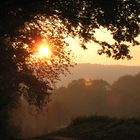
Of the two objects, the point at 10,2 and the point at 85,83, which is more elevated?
the point at 85,83

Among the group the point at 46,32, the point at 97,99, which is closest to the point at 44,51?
the point at 46,32

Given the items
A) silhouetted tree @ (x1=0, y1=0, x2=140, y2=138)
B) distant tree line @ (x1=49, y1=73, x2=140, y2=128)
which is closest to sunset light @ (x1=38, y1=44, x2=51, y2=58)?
silhouetted tree @ (x1=0, y1=0, x2=140, y2=138)

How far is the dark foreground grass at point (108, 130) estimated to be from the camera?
25.2m

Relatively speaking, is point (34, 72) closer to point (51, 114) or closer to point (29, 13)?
point (29, 13)

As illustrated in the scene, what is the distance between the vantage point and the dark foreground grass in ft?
82.6

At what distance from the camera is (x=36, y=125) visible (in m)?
110

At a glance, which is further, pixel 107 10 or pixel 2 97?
pixel 2 97

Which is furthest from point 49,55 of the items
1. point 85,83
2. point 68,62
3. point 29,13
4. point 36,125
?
point 85,83

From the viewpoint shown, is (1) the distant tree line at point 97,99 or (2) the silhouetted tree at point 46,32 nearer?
(2) the silhouetted tree at point 46,32

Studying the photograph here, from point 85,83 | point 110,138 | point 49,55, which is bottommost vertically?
point 110,138

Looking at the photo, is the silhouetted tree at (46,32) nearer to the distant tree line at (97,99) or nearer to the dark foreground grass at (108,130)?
the dark foreground grass at (108,130)

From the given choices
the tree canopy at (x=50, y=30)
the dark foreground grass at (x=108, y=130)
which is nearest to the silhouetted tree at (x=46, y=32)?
the tree canopy at (x=50, y=30)

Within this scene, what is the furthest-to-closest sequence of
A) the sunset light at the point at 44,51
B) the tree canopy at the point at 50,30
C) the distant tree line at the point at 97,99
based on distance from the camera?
the distant tree line at the point at 97,99, the sunset light at the point at 44,51, the tree canopy at the point at 50,30

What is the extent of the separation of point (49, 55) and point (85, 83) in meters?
134
